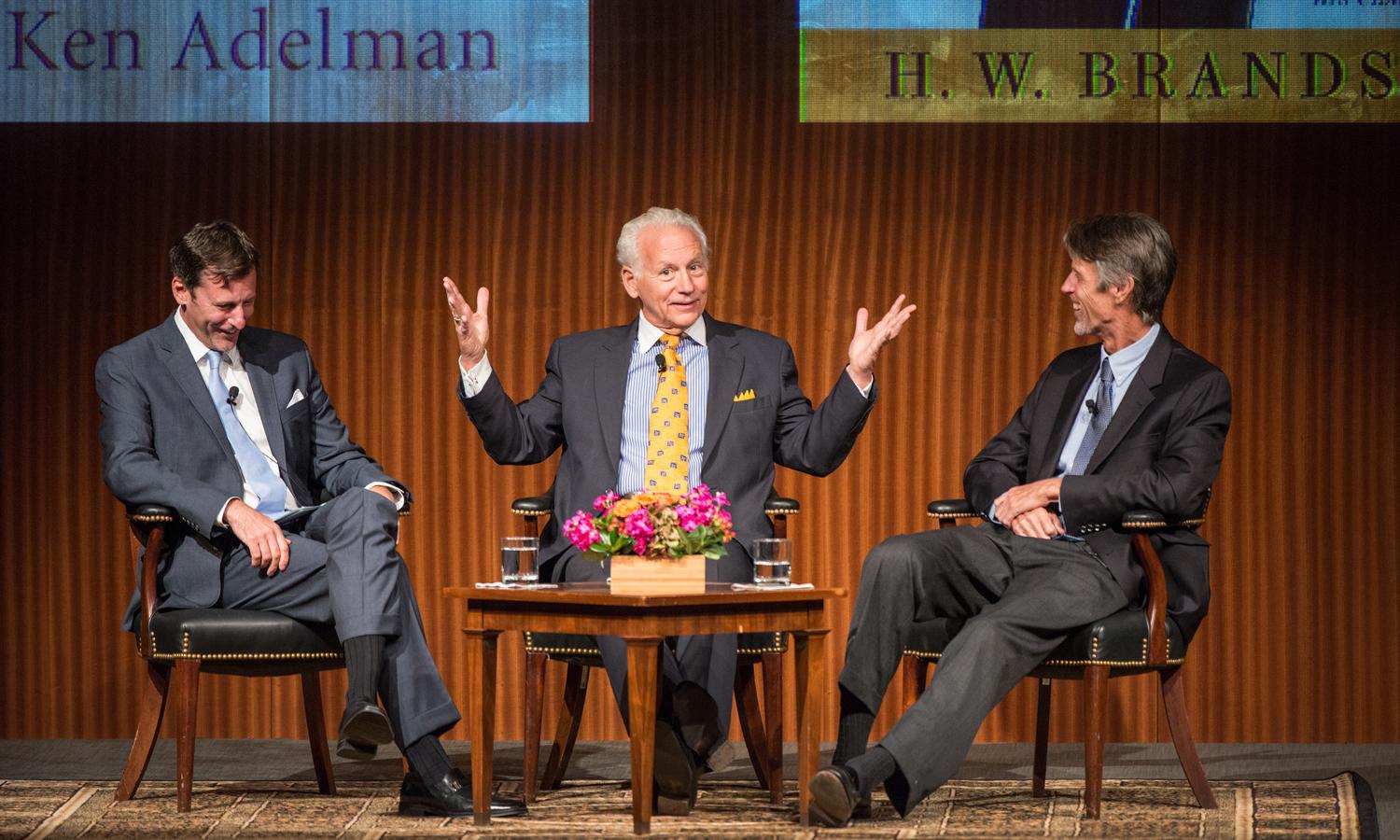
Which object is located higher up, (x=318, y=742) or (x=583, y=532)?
(x=583, y=532)

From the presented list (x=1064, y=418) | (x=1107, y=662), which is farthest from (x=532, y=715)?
(x=1064, y=418)

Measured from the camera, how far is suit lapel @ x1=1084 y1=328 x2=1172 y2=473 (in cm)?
369

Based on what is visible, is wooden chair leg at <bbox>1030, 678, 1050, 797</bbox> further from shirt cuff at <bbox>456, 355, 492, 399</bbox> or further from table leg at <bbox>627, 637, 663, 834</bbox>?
shirt cuff at <bbox>456, 355, 492, 399</bbox>

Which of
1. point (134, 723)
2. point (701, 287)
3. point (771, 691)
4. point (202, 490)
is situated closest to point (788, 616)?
point (771, 691)

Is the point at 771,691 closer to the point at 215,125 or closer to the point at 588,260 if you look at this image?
the point at 588,260

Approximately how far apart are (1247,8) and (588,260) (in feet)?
6.71

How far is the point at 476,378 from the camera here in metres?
3.83

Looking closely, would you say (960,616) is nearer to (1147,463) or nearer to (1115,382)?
(1147,463)

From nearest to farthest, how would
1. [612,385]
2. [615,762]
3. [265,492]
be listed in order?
1. [265,492]
2. [612,385]
3. [615,762]

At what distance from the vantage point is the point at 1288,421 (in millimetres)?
4789

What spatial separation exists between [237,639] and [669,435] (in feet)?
3.52

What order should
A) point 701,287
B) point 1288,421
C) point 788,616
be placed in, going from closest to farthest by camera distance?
1. point 788,616
2. point 701,287
3. point 1288,421

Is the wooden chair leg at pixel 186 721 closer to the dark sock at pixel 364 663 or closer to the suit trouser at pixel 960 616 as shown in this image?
the dark sock at pixel 364 663

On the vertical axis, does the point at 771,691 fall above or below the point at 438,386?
below
